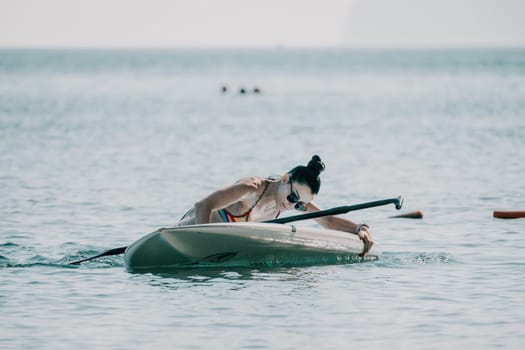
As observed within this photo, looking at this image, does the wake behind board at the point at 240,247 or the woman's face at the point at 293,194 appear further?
the wake behind board at the point at 240,247

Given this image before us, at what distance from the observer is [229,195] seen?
12.9m

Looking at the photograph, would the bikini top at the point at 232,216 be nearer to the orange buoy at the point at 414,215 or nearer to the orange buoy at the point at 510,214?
the orange buoy at the point at 414,215

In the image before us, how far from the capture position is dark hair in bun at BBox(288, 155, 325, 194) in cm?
1280

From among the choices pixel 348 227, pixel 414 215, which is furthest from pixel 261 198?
pixel 414 215

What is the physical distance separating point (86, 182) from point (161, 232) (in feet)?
37.3

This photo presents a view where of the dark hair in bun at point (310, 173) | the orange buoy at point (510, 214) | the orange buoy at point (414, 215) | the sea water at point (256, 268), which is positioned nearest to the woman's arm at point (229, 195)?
the dark hair in bun at point (310, 173)

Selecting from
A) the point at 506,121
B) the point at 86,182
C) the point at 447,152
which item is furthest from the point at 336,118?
the point at 86,182

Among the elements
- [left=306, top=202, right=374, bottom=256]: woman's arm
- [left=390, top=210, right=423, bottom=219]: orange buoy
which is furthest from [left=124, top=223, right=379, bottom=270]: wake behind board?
[left=390, top=210, right=423, bottom=219]: orange buoy

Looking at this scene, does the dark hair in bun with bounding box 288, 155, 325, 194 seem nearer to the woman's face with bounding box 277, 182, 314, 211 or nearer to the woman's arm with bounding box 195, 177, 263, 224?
the woman's face with bounding box 277, 182, 314, 211

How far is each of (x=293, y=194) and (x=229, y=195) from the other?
68 cm

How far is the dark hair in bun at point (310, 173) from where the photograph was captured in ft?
42.0

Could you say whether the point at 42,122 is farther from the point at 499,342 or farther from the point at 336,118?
the point at 499,342

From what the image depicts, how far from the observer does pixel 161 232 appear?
13375 millimetres

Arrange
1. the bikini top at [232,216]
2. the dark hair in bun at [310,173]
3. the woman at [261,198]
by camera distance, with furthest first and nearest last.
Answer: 1. the bikini top at [232,216]
2. the woman at [261,198]
3. the dark hair in bun at [310,173]
